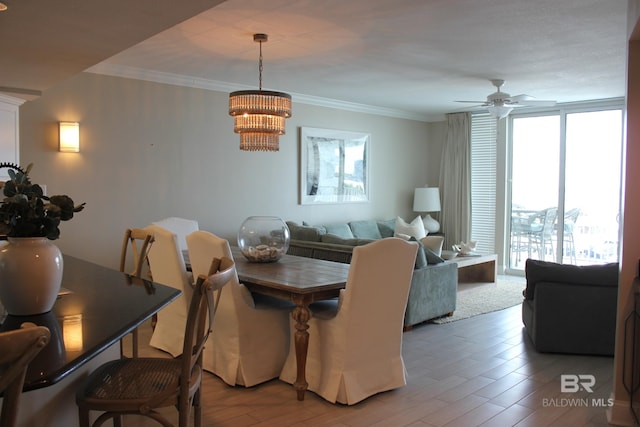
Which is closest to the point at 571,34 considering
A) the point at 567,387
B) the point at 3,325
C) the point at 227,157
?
the point at 567,387

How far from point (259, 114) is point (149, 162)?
1.91 meters

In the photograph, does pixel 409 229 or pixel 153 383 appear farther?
pixel 409 229

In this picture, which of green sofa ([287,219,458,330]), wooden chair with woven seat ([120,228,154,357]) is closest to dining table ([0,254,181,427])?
wooden chair with woven seat ([120,228,154,357])

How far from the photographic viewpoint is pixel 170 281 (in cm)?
379

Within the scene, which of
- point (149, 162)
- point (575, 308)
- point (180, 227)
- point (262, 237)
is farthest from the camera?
point (149, 162)

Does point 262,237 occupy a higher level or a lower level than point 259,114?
lower

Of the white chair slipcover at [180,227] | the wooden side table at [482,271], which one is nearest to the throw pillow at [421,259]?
the wooden side table at [482,271]

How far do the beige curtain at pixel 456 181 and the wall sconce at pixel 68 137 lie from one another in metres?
5.77

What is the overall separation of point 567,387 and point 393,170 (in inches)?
205

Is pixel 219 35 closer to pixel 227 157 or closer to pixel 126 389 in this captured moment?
pixel 227 157

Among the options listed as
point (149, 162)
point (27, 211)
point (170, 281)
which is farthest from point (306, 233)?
point (27, 211)

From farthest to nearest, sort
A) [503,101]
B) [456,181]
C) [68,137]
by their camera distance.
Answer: [456,181]
[503,101]
[68,137]

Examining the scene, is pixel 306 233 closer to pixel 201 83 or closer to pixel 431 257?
pixel 431 257

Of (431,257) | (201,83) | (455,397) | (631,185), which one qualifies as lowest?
(455,397)
